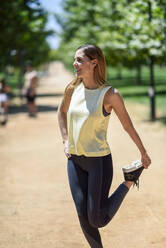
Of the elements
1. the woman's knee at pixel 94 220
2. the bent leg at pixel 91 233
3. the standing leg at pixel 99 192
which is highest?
the standing leg at pixel 99 192

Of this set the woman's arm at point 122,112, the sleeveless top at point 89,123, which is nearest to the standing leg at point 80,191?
the sleeveless top at point 89,123

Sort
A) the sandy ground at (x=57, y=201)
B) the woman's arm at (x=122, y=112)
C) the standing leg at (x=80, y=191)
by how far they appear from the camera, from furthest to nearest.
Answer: the sandy ground at (x=57, y=201) < the standing leg at (x=80, y=191) < the woman's arm at (x=122, y=112)

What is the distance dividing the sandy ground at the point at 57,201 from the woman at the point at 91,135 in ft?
3.01

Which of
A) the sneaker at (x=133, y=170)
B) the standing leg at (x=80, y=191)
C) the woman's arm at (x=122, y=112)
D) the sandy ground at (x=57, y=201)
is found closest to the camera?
the woman's arm at (x=122, y=112)

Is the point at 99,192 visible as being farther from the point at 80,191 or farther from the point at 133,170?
the point at 133,170

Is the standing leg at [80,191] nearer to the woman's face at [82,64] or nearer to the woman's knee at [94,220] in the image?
the woman's knee at [94,220]

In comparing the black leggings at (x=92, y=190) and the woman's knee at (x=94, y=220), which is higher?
the black leggings at (x=92, y=190)

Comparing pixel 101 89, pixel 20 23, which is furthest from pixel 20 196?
pixel 20 23

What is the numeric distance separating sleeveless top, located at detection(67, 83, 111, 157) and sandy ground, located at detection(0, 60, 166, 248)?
1224 mm

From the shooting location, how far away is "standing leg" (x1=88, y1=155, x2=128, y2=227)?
123 inches

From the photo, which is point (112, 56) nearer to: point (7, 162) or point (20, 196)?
point (7, 162)

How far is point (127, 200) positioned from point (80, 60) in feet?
8.91

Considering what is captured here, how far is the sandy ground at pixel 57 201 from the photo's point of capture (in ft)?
13.5

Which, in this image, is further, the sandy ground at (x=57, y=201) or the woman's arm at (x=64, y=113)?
the sandy ground at (x=57, y=201)
